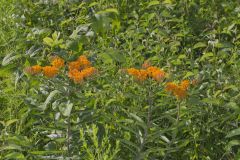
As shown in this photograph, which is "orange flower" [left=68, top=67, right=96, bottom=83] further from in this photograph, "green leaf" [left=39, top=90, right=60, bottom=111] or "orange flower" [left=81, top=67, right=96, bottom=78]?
"green leaf" [left=39, top=90, right=60, bottom=111]

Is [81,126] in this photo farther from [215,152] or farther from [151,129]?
[215,152]

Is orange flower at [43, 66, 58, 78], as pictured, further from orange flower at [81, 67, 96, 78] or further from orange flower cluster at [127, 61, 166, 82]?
orange flower cluster at [127, 61, 166, 82]

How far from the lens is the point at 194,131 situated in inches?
98.3

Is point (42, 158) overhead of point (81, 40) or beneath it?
beneath

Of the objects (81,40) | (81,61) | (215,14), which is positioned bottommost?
(215,14)

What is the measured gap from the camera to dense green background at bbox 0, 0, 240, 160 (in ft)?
7.37

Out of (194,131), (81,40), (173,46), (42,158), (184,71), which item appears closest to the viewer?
(42,158)

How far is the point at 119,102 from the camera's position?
2.65m

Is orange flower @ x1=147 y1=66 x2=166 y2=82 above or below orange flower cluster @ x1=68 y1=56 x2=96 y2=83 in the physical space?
below

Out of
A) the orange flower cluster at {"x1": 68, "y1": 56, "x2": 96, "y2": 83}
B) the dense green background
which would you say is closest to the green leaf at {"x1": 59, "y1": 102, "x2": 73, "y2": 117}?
the dense green background

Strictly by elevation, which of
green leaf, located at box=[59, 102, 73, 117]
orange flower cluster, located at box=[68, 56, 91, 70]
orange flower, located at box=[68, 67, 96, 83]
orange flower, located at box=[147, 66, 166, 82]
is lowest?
green leaf, located at box=[59, 102, 73, 117]

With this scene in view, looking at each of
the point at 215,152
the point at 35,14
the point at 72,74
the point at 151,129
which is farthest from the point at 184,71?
the point at 35,14

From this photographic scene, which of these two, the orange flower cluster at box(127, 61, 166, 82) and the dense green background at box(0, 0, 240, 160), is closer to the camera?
the orange flower cluster at box(127, 61, 166, 82)

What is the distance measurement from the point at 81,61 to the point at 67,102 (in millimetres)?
200
